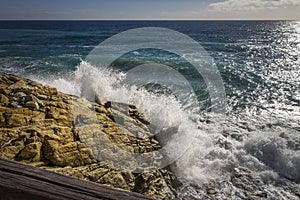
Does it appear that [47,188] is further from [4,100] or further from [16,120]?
[4,100]

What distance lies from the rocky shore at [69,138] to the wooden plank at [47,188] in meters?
2.97

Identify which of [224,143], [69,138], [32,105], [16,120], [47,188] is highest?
[47,188]

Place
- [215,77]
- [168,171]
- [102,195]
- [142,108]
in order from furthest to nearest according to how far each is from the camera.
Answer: [215,77] → [142,108] → [168,171] → [102,195]

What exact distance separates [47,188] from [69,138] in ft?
12.0

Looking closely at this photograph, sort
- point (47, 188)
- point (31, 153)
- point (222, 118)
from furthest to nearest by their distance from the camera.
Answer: point (222, 118), point (31, 153), point (47, 188)

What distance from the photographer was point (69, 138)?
177 inches

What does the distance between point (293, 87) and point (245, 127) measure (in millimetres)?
6496

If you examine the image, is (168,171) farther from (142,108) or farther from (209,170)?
(142,108)

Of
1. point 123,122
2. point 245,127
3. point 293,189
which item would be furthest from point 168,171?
point 245,127

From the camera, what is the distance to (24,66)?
15.9 m

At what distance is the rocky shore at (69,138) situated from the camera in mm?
4016

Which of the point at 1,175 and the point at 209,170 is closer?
the point at 1,175

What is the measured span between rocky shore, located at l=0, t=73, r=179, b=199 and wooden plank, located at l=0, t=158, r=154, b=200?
117 inches

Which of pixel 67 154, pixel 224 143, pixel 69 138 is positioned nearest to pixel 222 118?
pixel 224 143
